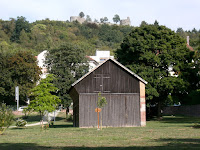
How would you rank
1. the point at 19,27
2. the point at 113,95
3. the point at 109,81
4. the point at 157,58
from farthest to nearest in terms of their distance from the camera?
the point at 19,27 < the point at 157,58 < the point at 109,81 < the point at 113,95

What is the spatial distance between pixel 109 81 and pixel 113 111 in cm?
347

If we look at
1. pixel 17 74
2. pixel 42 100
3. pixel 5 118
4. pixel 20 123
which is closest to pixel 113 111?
pixel 42 100

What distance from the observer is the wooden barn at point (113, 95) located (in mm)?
42875

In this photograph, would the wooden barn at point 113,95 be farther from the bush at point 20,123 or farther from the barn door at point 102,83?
the bush at point 20,123

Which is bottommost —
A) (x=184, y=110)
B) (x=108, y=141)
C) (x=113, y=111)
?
(x=184, y=110)

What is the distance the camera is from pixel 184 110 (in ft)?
236

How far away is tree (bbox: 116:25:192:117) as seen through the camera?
176ft

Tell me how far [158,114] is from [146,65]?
25.9 ft

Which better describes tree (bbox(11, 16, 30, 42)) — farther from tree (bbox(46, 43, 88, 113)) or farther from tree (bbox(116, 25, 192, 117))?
tree (bbox(116, 25, 192, 117))

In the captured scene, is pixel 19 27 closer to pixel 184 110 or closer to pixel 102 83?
pixel 184 110

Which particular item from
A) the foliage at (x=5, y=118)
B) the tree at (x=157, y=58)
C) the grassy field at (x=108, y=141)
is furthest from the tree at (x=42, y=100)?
the tree at (x=157, y=58)

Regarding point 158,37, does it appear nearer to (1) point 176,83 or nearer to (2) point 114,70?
(1) point 176,83

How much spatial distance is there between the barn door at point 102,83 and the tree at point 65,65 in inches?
930

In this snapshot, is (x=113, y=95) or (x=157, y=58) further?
(x=157, y=58)
